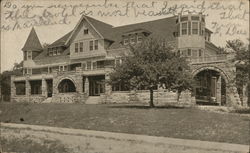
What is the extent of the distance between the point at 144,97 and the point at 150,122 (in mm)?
13114

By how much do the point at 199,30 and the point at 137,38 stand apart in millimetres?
7366

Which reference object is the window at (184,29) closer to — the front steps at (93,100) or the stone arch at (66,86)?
the front steps at (93,100)

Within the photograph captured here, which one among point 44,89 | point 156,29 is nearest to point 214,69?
point 156,29

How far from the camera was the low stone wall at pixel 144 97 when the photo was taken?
29.6 m

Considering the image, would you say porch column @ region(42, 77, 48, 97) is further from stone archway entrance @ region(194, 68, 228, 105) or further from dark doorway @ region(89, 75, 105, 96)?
stone archway entrance @ region(194, 68, 228, 105)

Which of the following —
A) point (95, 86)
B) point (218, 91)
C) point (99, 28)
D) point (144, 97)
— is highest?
point (99, 28)

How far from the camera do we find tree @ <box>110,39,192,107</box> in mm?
23938

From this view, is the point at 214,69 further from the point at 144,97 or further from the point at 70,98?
the point at 70,98

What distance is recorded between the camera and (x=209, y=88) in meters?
32.8

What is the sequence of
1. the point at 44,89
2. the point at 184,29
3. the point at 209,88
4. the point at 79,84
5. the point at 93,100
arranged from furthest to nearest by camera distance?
1. the point at 44,89
2. the point at 79,84
3. the point at 93,100
4. the point at 209,88
5. the point at 184,29

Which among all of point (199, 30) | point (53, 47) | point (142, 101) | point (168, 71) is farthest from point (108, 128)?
point (53, 47)

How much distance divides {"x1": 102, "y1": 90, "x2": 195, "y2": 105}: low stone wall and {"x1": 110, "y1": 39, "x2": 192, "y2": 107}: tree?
4798 mm

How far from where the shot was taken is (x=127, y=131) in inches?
704

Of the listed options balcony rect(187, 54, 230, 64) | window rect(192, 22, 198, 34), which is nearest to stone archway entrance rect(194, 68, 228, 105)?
balcony rect(187, 54, 230, 64)
